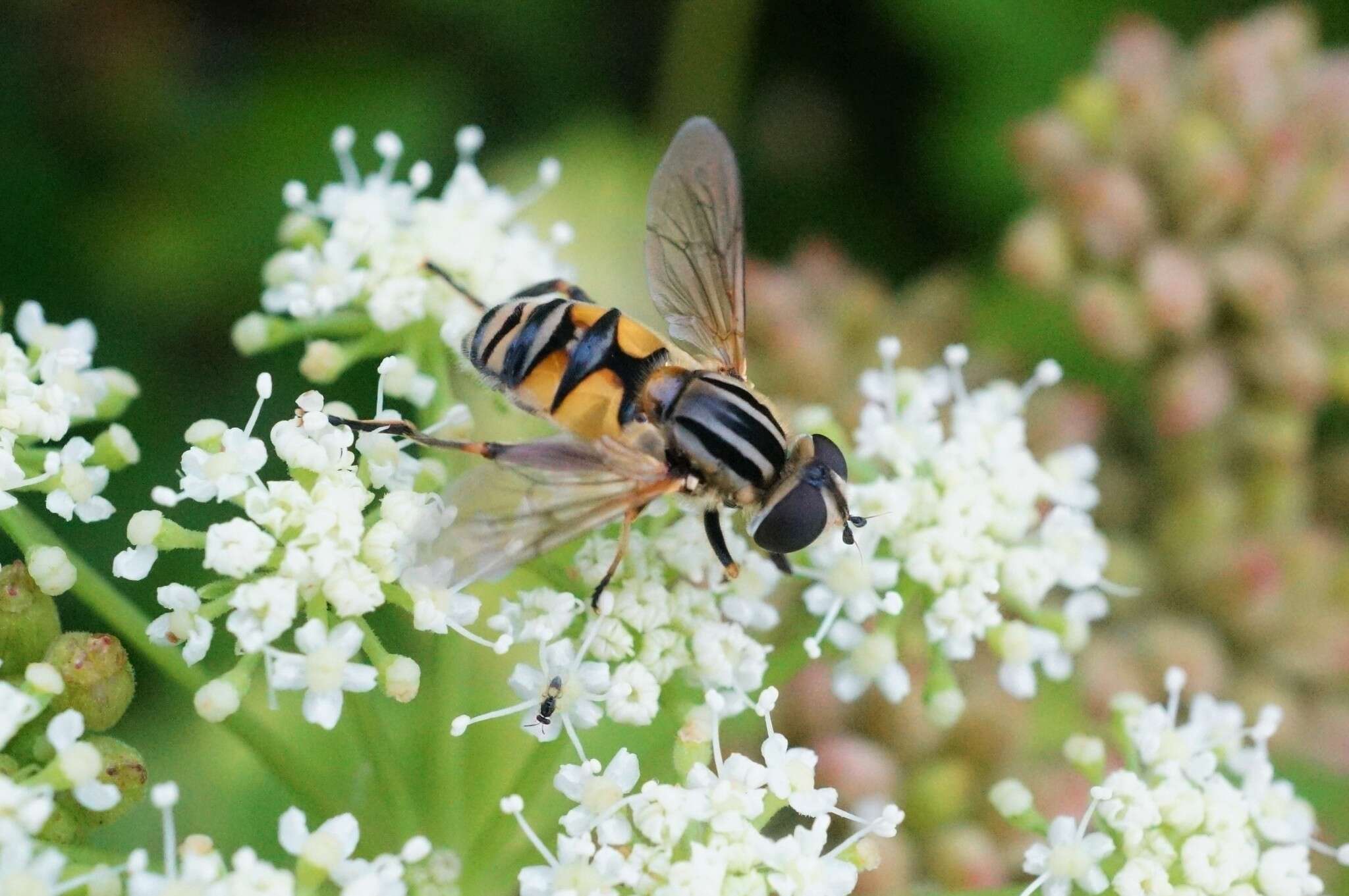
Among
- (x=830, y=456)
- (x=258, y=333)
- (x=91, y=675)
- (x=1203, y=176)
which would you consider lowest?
(x=91, y=675)

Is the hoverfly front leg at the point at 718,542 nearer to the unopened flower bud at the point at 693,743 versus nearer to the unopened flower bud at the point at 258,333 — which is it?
the unopened flower bud at the point at 693,743

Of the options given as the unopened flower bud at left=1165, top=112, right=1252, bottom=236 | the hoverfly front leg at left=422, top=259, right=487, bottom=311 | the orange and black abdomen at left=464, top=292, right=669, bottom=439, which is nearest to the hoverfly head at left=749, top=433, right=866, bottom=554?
the orange and black abdomen at left=464, top=292, right=669, bottom=439

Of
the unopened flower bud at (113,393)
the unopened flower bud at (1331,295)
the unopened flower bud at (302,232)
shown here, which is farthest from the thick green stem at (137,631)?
the unopened flower bud at (1331,295)

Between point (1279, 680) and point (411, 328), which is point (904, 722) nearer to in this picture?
point (1279, 680)

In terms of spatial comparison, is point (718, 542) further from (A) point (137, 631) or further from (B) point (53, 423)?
(B) point (53, 423)

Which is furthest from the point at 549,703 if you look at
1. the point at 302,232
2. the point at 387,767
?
the point at 302,232

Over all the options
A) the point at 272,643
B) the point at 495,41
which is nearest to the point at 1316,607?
the point at 272,643
